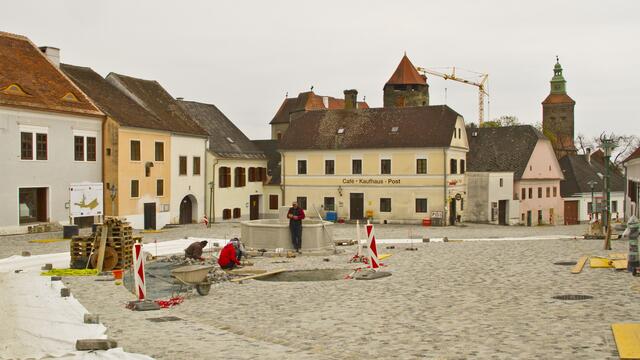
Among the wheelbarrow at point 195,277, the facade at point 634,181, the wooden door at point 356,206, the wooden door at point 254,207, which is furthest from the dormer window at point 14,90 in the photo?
the facade at point 634,181

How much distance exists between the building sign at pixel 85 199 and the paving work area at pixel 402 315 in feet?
42.3

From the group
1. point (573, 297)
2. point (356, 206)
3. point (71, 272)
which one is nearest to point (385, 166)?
point (356, 206)

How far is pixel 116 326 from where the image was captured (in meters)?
12.2

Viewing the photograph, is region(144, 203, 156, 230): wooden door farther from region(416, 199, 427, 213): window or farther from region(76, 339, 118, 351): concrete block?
region(76, 339, 118, 351): concrete block

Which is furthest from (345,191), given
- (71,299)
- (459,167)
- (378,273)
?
(71,299)

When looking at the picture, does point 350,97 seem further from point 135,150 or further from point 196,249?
point 196,249

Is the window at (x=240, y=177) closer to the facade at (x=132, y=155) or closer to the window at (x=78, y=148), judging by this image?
the facade at (x=132, y=155)

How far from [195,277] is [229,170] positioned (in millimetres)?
35715

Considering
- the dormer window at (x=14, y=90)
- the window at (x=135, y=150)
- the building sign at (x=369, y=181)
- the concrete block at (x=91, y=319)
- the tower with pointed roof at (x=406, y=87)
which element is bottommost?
the concrete block at (x=91, y=319)

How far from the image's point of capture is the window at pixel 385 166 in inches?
1980

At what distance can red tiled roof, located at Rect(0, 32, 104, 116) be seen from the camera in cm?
3397

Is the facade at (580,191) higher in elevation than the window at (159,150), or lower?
lower

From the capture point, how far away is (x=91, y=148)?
126 ft

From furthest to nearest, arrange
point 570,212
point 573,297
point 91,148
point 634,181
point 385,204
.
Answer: point 570,212
point 385,204
point 91,148
point 634,181
point 573,297
